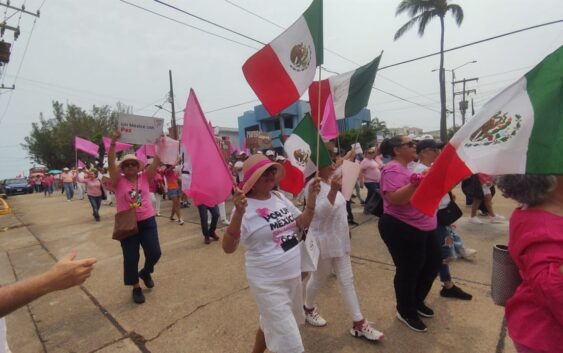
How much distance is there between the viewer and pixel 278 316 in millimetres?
2064

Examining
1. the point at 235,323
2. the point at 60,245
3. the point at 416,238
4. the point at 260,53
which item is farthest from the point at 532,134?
the point at 60,245

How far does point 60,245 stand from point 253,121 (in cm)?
3447

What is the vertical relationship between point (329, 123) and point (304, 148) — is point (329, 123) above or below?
above

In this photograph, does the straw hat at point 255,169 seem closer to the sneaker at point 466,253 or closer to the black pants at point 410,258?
the black pants at point 410,258

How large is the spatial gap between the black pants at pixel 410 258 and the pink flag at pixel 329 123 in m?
1.71

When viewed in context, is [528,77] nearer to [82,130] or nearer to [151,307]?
[151,307]

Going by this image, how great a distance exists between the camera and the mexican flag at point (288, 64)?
9.35ft

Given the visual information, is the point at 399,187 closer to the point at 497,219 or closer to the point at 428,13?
the point at 497,219

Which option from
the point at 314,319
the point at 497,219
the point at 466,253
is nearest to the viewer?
the point at 314,319

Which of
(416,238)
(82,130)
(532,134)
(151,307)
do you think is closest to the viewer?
(532,134)

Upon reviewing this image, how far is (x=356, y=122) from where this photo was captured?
139 feet

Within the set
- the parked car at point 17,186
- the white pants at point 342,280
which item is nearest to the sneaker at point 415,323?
the white pants at point 342,280

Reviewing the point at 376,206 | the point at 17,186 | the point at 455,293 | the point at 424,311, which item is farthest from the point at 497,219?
the point at 17,186

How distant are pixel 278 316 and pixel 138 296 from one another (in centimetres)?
251
